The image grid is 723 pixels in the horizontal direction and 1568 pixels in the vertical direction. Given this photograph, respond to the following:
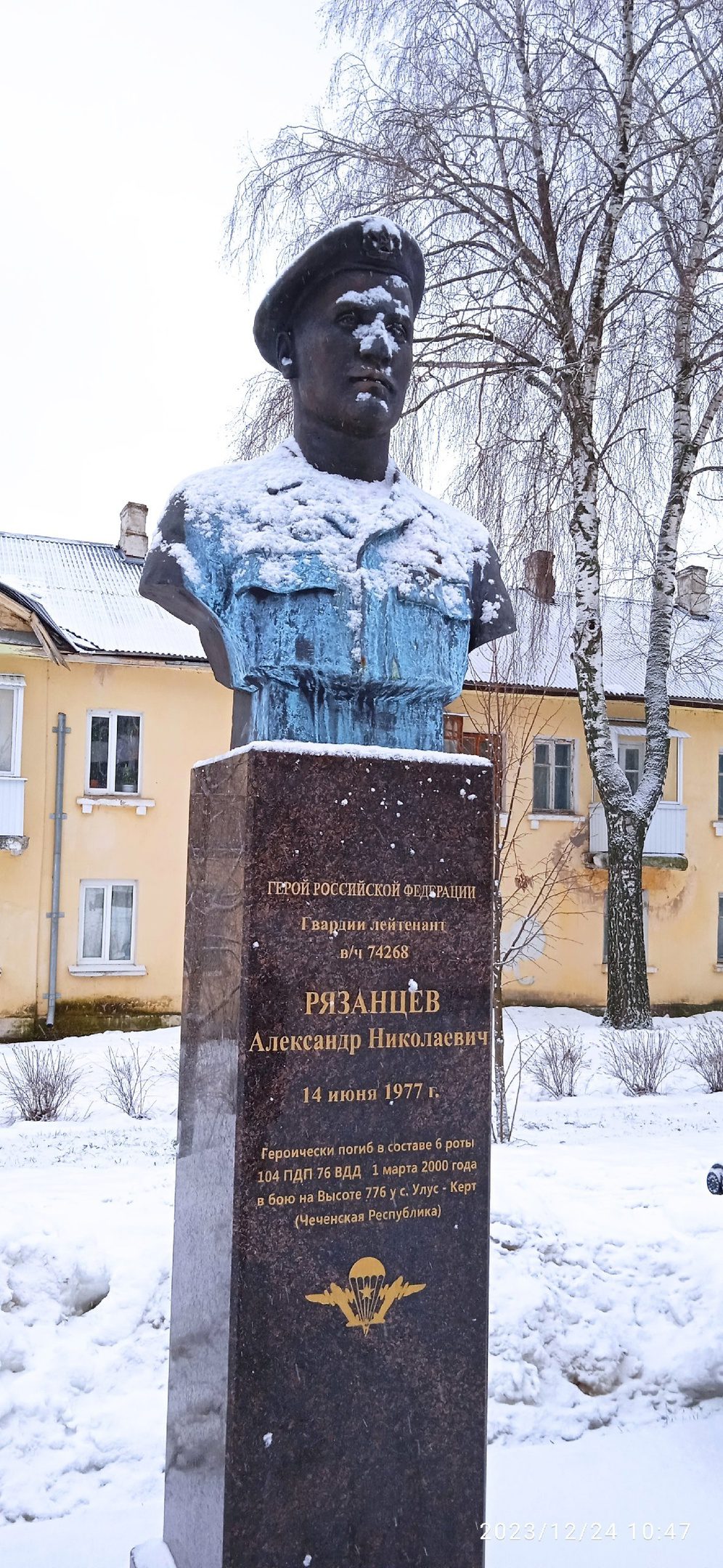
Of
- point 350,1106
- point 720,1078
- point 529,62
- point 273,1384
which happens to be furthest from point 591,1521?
point 529,62

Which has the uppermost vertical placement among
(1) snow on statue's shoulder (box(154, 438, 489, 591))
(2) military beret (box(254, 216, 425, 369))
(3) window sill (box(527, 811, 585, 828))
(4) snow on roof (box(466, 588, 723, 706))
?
(4) snow on roof (box(466, 588, 723, 706))

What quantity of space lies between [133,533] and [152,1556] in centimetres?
1381

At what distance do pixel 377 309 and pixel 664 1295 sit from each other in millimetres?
3272

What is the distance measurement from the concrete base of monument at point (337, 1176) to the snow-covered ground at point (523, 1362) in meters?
0.66

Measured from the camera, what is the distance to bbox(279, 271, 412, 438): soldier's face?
2795mm

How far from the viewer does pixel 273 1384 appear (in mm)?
2387

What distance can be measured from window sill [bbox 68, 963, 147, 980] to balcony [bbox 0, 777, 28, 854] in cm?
140

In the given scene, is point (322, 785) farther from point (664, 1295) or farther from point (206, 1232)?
point (664, 1295)

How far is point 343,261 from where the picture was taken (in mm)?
2824

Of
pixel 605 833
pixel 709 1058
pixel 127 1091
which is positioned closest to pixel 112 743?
pixel 605 833

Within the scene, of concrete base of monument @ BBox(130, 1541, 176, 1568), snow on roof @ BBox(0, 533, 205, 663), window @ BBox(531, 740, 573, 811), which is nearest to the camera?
concrete base of monument @ BBox(130, 1541, 176, 1568)

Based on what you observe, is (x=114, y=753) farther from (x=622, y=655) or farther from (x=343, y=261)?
(x=343, y=261)

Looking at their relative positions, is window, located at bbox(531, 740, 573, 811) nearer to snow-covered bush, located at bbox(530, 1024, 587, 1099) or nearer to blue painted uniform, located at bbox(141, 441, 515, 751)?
snow-covered bush, located at bbox(530, 1024, 587, 1099)

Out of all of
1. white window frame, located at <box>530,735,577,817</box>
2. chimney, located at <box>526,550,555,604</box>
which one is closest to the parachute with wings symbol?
chimney, located at <box>526,550,555,604</box>
